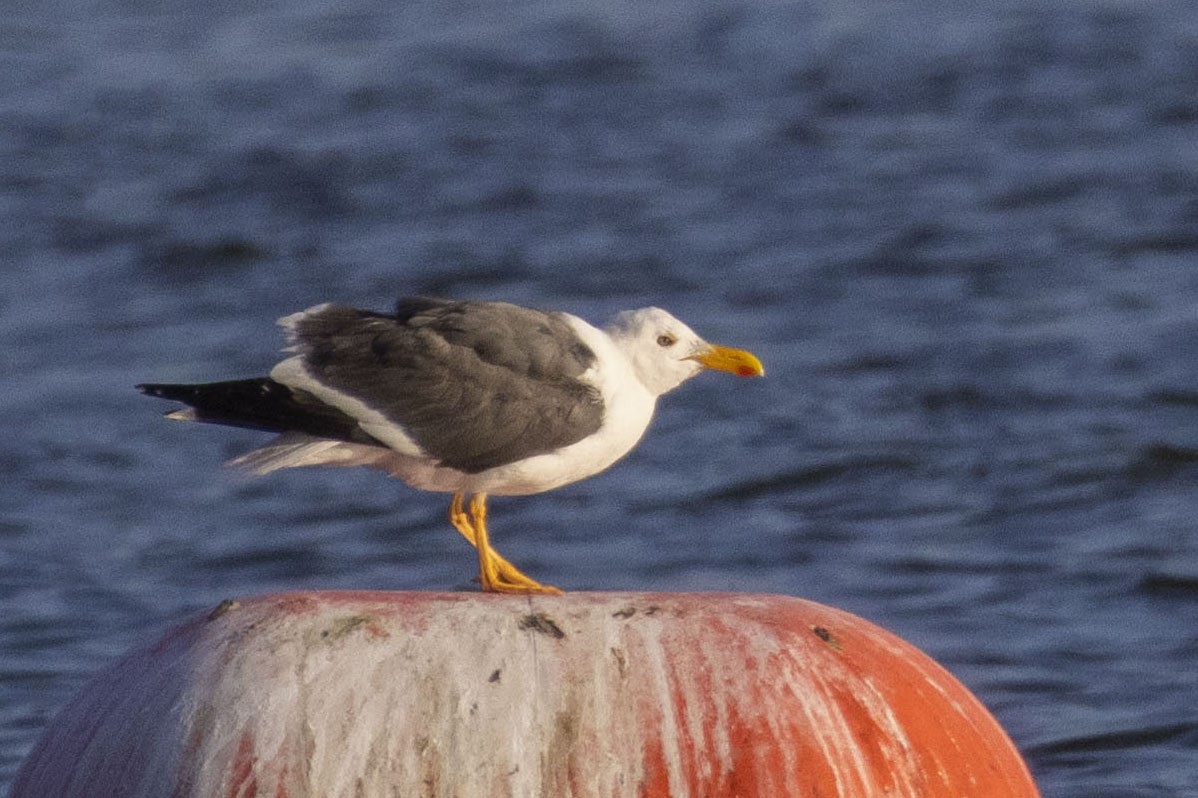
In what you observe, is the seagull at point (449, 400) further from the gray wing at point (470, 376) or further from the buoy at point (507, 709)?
the buoy at point (507, 709)

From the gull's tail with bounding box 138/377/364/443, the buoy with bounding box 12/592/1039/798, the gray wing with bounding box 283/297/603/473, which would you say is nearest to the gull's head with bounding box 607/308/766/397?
the gray wing with bounding box 283/297/603/473

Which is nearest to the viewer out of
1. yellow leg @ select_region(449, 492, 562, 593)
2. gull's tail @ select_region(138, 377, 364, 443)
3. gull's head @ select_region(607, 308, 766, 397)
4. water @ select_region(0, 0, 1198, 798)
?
yellow leg @ select_region(449, 492, 562, 593)

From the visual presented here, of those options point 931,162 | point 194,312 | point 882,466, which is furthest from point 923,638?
point 931,162

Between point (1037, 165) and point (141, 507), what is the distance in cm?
843

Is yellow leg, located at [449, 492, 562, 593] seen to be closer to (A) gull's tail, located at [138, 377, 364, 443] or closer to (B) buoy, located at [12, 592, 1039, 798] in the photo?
(A) gull's tail, located at [138, 377, 364, 443]

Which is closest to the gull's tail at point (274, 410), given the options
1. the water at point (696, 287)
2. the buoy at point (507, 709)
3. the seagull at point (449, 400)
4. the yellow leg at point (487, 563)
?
the seagull at point (449, 400)

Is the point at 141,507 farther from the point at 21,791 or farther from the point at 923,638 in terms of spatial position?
the point at 21,791

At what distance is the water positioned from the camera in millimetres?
9836

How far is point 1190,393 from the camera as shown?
12617 millimetres

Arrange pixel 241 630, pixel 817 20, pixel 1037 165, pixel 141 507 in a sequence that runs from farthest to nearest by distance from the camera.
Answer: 1. pixel 817 20
2. pixel 1037 165
3. pixel 141 507
4. pixel 241 630

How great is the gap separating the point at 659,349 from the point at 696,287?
29.3 feet

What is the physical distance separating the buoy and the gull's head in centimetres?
114

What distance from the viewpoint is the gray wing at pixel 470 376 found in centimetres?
545

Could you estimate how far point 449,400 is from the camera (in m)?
5.55
